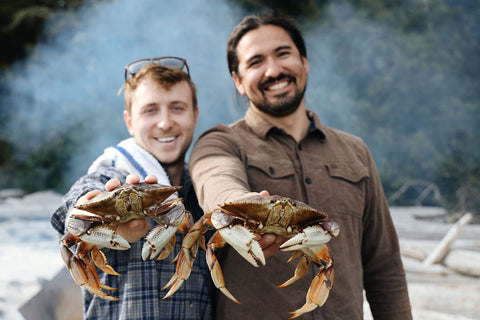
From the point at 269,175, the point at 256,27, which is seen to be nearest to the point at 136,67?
the point at 256,27

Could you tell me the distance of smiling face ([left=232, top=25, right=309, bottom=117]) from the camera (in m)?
2.12

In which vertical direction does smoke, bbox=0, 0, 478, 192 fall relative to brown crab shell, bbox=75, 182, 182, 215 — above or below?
above

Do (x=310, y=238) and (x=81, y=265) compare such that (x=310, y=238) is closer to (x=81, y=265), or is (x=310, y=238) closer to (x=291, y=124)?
(x=81, y=265)

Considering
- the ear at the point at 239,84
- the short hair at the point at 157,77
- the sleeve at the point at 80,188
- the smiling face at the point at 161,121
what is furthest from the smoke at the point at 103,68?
the sleeve at the point at 80,188

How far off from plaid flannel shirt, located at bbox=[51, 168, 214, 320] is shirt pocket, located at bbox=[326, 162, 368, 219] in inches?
30.5

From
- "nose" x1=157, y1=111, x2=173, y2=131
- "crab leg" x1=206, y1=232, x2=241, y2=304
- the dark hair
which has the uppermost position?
the dark hair

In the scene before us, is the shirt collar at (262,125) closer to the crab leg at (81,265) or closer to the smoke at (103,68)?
the crab leg at (81,265)

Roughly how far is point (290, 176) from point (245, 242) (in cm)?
→ 76

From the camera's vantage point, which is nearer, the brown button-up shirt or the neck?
the brown button-up shirt

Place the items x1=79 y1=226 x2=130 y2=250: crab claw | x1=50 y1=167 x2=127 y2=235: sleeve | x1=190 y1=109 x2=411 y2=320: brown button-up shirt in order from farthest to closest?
x1=190 y1=109 x2=411 y2=320: brown button-up shirt → x1=50 y1=167 x2=127 y2=235: sleeve → x1=79 y1=226 x2=130 y2=250: crab claw

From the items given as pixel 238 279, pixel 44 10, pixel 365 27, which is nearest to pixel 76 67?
pixel 44 10

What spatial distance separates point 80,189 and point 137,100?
23.4 inches

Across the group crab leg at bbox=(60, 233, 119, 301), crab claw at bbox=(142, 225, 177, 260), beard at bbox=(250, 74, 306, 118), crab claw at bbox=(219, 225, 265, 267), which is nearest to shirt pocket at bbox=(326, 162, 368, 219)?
beard at bbox=(250, 74, 306, 118)

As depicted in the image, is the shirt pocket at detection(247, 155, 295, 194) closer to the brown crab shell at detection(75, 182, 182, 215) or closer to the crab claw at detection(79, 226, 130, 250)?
the brown crab shell at detection(75, 182, 182, 215)
